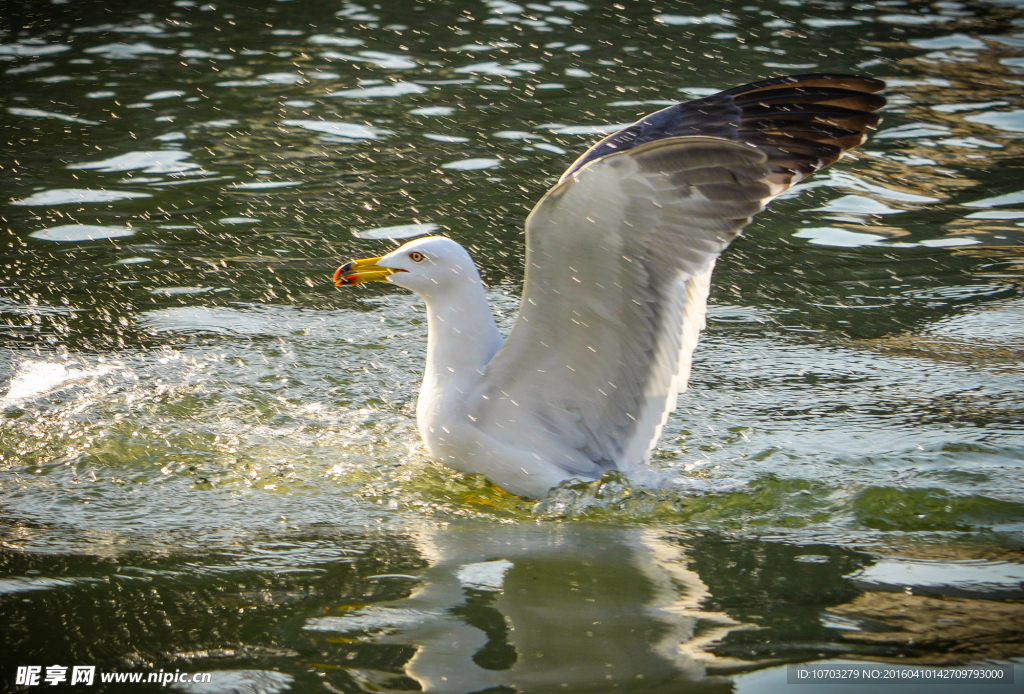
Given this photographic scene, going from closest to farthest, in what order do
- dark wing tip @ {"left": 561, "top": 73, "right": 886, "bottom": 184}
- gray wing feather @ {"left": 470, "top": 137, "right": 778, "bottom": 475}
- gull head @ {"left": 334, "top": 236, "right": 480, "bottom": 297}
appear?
gray wing feather @ {"left": 470, "top": 137, "right": 778, "bottom": 475}, dark wing tip @ {"left": 561, "top": 73, "right": 886, "bottom": 184}, gull head @ {"left": 334, "top": 236, "right": 480, "bottom": 297}

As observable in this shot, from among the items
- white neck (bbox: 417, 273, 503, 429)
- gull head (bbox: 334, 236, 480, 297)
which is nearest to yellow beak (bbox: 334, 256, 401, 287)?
gull head (bbox: 334, 236, 480, 297)

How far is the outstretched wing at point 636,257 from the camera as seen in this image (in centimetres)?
367

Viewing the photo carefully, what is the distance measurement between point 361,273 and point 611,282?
3.60 ft

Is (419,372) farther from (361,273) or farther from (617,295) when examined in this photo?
(617,295)

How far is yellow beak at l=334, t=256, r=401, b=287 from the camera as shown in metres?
4.35

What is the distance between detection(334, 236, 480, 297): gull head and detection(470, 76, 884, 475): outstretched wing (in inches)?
15.0

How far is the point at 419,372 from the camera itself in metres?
5.57

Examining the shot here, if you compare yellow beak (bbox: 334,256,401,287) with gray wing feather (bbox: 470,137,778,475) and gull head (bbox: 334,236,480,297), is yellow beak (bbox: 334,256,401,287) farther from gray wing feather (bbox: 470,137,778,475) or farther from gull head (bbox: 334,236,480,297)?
gray wing feather (bbox: 470,137,778,475)

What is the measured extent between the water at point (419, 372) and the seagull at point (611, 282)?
0.81 feet

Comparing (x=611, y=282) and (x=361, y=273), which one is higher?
(x=611, y=282)

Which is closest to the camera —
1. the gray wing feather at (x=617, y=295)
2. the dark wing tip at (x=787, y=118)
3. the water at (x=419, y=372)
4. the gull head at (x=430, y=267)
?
the water at (x=419, y=372)

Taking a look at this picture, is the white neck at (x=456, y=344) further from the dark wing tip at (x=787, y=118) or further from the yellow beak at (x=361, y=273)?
the dark wing tip at (x=787, y=118)

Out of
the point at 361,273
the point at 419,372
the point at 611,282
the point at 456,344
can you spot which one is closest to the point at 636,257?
the point at 611,282

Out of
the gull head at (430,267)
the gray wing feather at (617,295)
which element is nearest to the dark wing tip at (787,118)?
the gray wing feather at (617,295)
